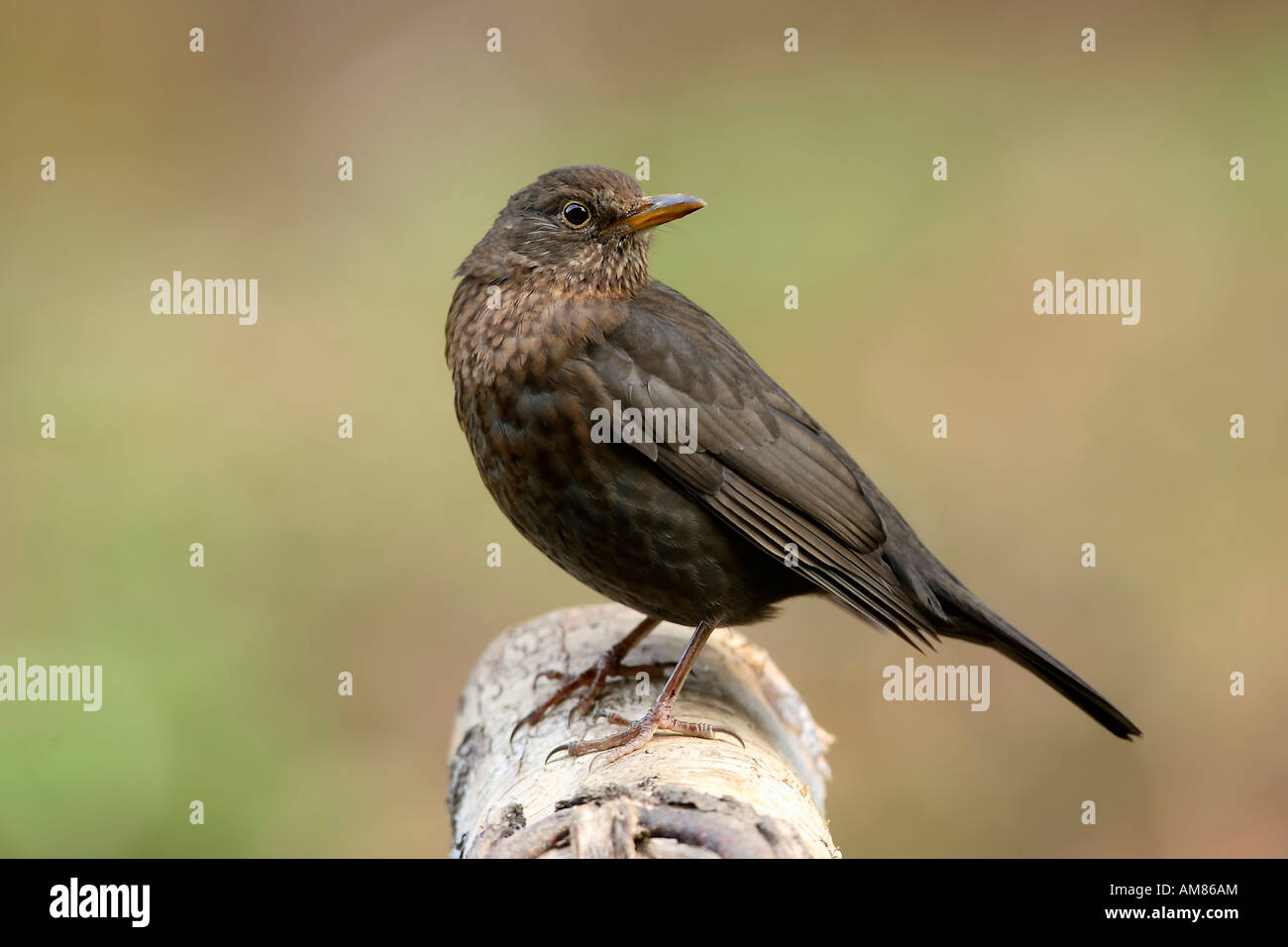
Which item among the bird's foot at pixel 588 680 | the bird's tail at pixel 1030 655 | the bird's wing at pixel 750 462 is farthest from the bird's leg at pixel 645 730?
the bird's tail at pixel 1030 655

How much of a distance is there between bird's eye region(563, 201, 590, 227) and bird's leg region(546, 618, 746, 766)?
164 cm

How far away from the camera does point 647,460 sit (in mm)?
4414

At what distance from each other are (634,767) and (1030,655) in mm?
1599

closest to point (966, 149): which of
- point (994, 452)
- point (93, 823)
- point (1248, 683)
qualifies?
point (994, 452)

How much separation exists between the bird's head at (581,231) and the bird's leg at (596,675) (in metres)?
1.29

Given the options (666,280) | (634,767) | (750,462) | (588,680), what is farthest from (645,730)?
(666,280)

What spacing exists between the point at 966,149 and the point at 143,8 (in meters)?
7.27

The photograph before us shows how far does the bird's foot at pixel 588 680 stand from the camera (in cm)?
463

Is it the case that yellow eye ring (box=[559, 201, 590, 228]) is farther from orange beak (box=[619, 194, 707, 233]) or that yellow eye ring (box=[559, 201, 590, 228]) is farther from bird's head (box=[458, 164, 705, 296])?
orange beak (box=[619, 194, 707, 233])

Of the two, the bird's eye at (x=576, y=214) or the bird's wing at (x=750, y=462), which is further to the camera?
the bird's eye at (x=576, y=214)

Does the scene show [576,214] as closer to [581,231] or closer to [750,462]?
[581,231]

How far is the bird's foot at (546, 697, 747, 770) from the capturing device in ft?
13.5

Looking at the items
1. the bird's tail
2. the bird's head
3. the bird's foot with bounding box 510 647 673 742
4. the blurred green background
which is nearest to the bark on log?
the bird's foot with bounding box 510 647 673 742

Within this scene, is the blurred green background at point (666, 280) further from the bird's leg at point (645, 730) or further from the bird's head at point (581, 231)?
the bird's head at point (581, 231)
